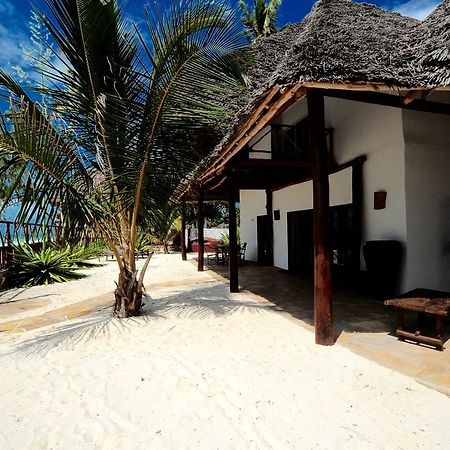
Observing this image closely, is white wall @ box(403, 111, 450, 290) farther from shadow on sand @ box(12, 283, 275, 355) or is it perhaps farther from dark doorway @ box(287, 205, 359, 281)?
shadow on sand @ box(12, 283, 275, 355)

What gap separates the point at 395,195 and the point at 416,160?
0.69m

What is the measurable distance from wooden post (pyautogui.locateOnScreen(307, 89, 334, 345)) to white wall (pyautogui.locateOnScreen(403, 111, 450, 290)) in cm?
256

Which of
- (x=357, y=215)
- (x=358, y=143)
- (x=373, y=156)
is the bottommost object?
(x=357, y=215)

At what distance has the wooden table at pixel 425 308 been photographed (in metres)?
3.56

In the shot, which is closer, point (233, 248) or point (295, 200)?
point (233, 248)

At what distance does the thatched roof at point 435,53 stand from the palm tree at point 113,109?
2272 mm

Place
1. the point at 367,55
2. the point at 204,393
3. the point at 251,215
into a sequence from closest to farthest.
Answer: the point at 204,393
the point at 367,55
the point at 251,215

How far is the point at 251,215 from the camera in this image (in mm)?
13539

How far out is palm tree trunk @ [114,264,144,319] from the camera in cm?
526

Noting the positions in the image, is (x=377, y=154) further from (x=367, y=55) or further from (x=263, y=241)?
(x=263, y=241)

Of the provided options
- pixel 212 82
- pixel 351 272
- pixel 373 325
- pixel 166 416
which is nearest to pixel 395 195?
pixel 351 272

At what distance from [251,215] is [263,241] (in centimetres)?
141

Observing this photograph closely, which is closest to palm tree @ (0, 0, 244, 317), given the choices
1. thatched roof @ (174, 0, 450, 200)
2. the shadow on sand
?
thatched roof @ (174, 0, 450, 200)

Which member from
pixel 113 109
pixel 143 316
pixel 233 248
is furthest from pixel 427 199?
pixel 113 109
